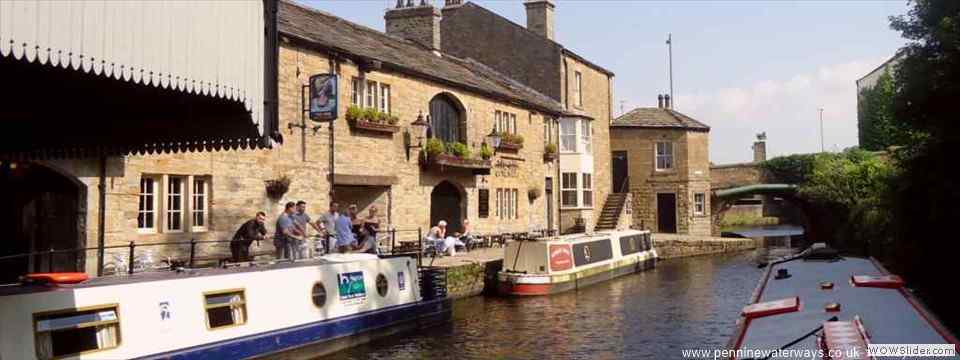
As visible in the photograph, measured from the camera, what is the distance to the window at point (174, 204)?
46.1 feet

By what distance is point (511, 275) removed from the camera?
1856cm

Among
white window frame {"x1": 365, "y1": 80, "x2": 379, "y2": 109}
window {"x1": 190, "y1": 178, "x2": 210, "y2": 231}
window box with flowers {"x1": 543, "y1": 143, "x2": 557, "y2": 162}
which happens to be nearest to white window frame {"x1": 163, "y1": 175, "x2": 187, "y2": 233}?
→ window {"x1": 190, "y1": 178, "x2": 210, "y2": 231}

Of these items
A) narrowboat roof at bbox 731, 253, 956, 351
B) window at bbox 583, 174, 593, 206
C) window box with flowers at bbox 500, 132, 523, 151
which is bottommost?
narrowboat roof at bbox 731, 253, 956, 351

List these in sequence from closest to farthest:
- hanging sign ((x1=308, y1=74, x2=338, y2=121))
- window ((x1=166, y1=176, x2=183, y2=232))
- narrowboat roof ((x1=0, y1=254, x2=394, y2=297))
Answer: narrowboat roof ((x1=0, y1=254, x2=394, y2=297)) → window ((x1=166, y1=176, x2=183, y2=232)) → hanging sign ((x1=308, y1=74, x2=338, y2=121))

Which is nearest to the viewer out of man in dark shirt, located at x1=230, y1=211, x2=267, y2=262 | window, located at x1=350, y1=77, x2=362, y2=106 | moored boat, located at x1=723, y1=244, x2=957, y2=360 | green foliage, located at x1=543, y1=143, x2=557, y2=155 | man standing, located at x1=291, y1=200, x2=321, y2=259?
moored boat, located at x1=723, y1=244, x2=957, y2=360

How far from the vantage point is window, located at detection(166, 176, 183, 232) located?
14.0m

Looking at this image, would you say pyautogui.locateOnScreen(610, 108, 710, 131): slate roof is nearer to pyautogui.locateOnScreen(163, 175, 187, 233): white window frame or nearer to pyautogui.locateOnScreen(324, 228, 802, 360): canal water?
pyautogui.locateOnScreen(324, 228, 802, 360): canal water

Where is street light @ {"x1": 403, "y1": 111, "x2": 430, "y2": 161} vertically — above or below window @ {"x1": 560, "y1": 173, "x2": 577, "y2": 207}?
above

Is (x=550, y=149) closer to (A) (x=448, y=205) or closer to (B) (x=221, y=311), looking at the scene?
(A) (x=448, y=205)

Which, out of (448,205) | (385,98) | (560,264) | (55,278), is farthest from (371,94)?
(55,278)

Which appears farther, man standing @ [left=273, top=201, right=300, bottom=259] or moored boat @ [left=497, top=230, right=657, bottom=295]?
moored boat @ [left=497, top=230, right=657, bottom=295]

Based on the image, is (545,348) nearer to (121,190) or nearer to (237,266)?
(237,266)

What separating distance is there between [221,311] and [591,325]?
268 inches

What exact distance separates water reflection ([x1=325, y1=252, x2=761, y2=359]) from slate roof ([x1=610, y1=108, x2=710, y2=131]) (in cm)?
1471
